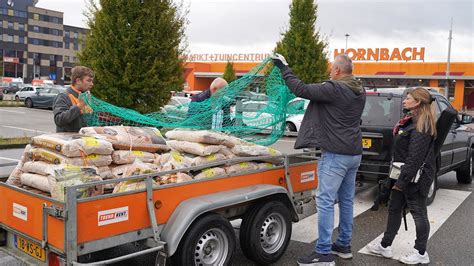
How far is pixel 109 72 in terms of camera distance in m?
9.87

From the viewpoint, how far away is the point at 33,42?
4341 inches

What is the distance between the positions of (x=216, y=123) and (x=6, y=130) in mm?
14969

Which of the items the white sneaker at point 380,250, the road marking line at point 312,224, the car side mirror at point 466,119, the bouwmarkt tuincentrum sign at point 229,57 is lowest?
the road marking line at point 312,224

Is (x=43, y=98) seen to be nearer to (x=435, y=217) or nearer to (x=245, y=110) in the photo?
(x=245, y=110)

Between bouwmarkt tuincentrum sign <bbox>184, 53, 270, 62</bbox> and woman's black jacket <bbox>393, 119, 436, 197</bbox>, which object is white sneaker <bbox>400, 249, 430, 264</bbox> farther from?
bouwmarkt tuincentrum sign <bbox>184, 53, 270, 62</bbox>

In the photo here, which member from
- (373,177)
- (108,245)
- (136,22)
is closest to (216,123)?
(108,245)

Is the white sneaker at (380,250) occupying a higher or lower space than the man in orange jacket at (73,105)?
lower

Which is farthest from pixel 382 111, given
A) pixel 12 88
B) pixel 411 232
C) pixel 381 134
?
pixel 12 88

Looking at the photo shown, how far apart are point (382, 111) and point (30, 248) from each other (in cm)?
580

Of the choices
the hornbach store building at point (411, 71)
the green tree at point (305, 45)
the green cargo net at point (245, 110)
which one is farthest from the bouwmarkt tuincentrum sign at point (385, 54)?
the green cargo net at point (245, 110)

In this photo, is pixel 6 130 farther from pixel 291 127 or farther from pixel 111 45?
pixel 291 127

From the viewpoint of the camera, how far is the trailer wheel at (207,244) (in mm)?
3775

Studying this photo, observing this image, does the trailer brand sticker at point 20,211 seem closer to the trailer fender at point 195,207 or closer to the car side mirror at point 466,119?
the trailer fender at point 195,207

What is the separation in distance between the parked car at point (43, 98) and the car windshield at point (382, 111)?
85.3 ft
